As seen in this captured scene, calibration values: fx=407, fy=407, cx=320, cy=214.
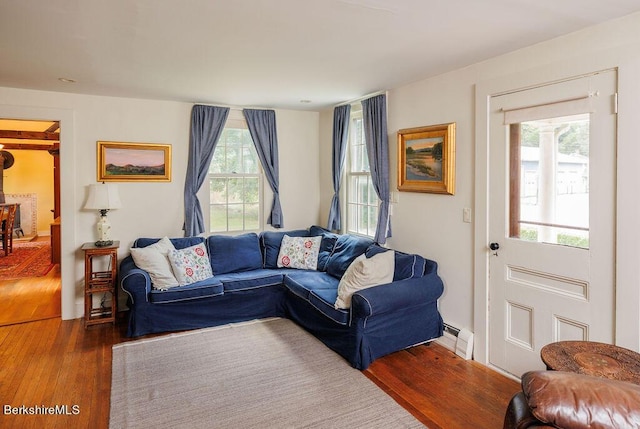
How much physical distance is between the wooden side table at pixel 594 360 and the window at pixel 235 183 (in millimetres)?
3789

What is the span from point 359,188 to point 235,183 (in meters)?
1.55

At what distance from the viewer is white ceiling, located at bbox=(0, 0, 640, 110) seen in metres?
2.14

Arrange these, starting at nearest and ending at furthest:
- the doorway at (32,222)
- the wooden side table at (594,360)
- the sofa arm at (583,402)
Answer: the sofa arm at (583,402) < the wooden side table at (594,360) < the doorway at (32,222)

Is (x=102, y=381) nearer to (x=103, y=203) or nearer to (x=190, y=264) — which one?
(x=190, y=264)

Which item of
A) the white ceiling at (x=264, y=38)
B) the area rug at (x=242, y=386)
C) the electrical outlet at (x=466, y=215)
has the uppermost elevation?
the white ceiling at (x=264, y=38)

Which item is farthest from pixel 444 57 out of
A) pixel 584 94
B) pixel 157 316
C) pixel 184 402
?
pixel 157 316

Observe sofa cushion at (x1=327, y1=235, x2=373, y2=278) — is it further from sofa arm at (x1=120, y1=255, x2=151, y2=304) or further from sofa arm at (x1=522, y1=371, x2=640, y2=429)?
sofa arm at (x1=522, y1=371, x2=640, y2=429)

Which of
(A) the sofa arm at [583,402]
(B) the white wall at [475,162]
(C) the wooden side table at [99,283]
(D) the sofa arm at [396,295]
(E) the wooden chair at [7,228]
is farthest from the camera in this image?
(E) the wooden chair at [7,228]

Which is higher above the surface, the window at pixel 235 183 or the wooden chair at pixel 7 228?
the window at pixel 235 183

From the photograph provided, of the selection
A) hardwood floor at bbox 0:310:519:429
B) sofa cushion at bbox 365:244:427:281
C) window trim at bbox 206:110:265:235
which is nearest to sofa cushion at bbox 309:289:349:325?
hardwood floor at bbox 0:310:519:429

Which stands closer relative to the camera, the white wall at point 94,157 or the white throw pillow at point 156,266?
the white throw pillow at point 156,266

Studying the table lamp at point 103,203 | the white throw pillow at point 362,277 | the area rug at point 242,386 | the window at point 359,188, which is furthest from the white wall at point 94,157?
the white throw pillow at point 362,277

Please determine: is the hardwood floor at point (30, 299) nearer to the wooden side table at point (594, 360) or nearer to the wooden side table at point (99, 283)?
the wooden side table at point (99, 283)

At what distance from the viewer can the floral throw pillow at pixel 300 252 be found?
4.62 meters
